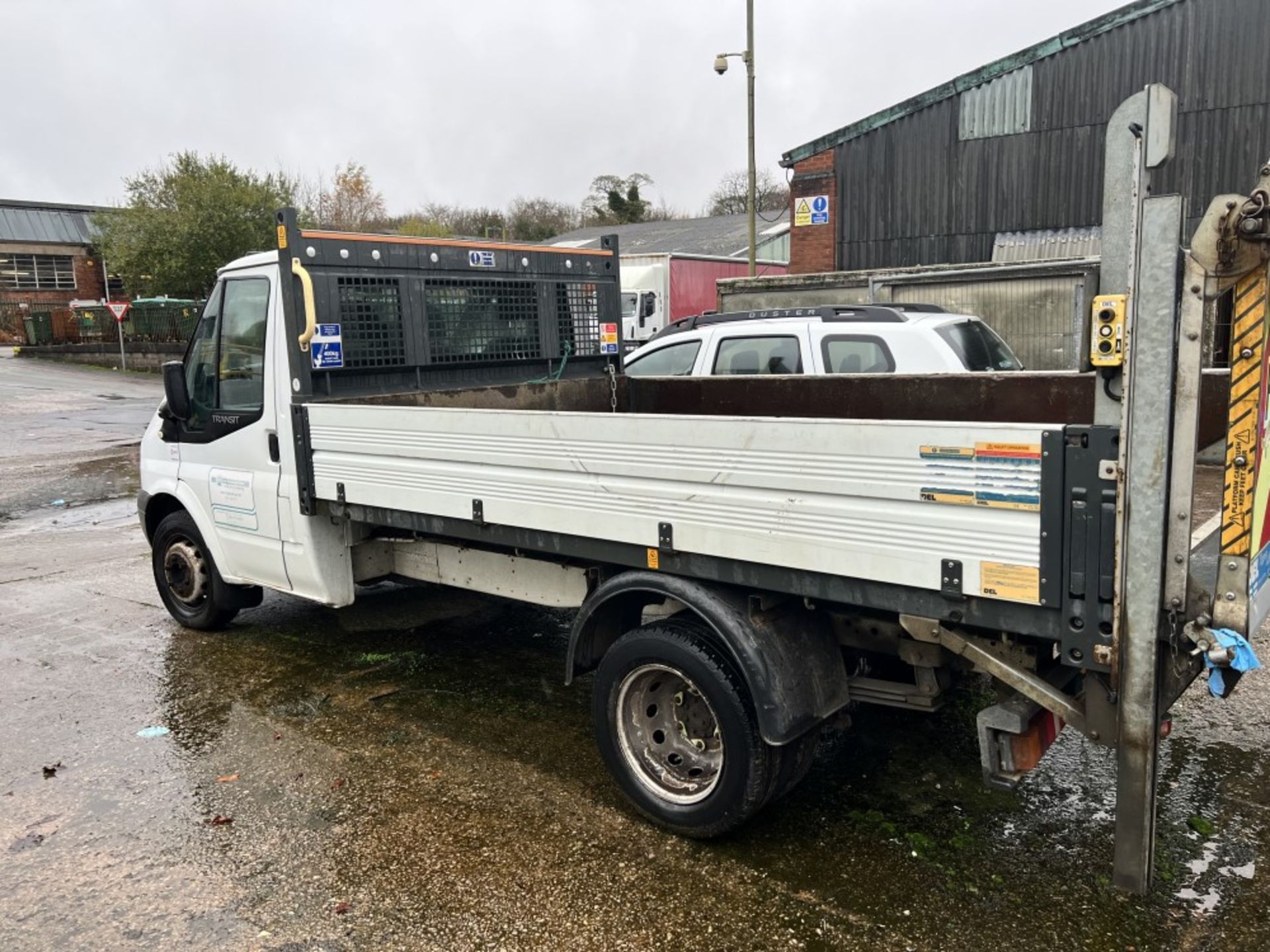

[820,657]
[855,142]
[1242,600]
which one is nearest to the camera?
[1242,600]

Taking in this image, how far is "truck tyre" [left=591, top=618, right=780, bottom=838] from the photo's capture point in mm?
3443

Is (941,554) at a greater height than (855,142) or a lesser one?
lesser

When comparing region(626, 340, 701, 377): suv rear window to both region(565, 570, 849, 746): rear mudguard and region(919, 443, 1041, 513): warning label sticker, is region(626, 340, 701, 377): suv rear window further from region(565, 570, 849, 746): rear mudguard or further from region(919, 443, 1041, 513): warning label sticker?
region(919, 443, 1041, 513): warning label sticker

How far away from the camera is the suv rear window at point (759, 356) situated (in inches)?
298

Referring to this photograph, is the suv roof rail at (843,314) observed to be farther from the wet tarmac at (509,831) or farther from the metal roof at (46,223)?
the metal roof at (46,223)

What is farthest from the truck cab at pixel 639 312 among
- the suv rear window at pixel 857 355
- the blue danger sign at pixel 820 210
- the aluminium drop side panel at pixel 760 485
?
the aluminium drop side panel at pixel 760 485

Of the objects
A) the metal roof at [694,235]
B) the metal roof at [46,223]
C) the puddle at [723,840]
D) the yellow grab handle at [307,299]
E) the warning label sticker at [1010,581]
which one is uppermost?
the metal roof at [46,223]

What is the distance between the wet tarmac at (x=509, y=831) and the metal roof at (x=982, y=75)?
1378 cm

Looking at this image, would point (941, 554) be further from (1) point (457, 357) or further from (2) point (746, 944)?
(1) point (457, 357)

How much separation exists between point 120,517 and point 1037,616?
10491 mm

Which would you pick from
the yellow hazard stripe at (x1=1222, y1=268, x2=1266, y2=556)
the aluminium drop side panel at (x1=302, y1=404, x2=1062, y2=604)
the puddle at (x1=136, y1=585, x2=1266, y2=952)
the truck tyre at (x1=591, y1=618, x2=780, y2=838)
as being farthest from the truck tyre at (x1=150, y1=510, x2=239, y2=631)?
the yellow hazard stripe at (x1=1222, y1=268, x2=1266, y2=556)

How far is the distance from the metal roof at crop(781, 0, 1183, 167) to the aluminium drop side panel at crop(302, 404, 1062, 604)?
1534cm

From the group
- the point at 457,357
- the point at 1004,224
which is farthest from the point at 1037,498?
the point at 1004,224

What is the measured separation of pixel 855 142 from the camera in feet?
59.4
